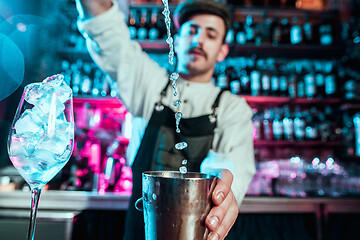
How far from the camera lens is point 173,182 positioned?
0.38 m

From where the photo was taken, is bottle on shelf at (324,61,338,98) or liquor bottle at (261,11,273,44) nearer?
bottle on shelf at (324,61,338,98)

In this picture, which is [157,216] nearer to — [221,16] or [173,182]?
[173,182]

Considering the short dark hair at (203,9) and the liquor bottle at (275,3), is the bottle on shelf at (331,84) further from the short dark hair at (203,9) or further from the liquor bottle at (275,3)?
the short dark hair at (203,9)

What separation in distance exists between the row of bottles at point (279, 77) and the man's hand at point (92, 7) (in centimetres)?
181

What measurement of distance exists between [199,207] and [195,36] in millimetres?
1112

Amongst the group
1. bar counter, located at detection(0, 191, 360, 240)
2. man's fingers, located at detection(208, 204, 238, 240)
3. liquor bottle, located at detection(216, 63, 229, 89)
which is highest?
liquor bottle, located at detection(216, 63, 229, 89)

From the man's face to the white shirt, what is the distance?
12cm

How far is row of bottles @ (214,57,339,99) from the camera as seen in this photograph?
2.80 m

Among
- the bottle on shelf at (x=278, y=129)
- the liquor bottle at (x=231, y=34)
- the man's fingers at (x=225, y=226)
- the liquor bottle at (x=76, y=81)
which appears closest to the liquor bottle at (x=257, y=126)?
the bottle on shelf at (x=278, y=129)

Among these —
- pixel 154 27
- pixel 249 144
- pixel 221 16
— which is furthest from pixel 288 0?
pixel 249 144

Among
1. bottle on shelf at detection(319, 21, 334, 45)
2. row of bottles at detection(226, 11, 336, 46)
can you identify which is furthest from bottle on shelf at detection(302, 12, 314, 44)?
bottle on shelf at detection(319, 21, 334, 45)

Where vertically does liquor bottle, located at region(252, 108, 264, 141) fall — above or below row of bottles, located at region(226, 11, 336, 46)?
below

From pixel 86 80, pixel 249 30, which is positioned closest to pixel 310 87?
pixel 249 30

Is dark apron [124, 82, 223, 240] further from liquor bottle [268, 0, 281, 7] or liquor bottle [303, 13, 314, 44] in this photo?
liquor bottle [268, 0, 281, 7]
